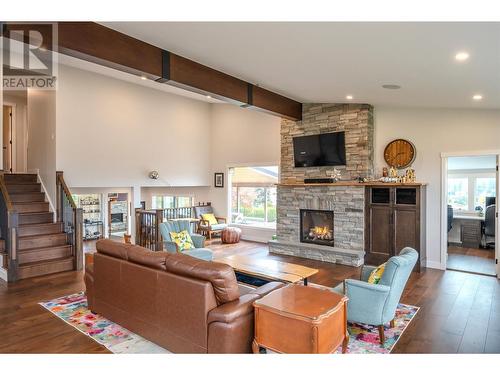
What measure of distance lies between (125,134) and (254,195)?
3.84 metres

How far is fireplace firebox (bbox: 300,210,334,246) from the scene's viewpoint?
7297mm

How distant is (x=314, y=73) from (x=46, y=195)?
614cm

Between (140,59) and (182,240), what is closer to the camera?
(140,59)

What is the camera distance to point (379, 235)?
6.52 meters

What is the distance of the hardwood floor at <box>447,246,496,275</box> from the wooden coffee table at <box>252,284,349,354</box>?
4553 mm

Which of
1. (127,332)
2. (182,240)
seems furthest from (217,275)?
(182,240)

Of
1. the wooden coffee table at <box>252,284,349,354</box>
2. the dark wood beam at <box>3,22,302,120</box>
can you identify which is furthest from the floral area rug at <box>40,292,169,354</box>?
the dark wood beam at <box>3,22,302,120</box>

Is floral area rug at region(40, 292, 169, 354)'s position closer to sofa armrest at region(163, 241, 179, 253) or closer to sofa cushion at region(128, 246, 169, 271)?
sofa cushion at region(128, 246, 169, 271)

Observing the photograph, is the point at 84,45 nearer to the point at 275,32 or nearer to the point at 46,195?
the point at 275,32

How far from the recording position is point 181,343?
2.91 metres

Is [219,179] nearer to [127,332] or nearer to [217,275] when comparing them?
[127,332]

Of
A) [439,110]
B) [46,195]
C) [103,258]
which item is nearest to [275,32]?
[103,258]

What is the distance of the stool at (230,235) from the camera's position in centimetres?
897

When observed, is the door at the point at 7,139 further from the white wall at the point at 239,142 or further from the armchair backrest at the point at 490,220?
the armchair backrest at the point at 490,220
